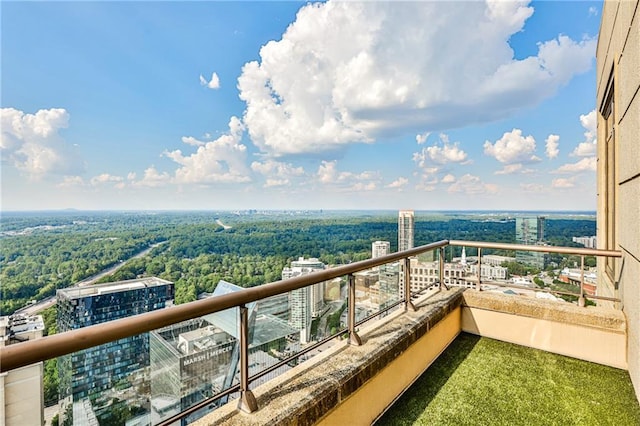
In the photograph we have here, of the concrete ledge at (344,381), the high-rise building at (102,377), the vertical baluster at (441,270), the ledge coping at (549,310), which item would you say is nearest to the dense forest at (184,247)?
the vertical baluster at (441,270)

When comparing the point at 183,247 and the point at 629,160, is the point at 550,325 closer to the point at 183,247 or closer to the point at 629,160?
the point at 629,160

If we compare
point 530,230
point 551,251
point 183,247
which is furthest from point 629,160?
point 183,247

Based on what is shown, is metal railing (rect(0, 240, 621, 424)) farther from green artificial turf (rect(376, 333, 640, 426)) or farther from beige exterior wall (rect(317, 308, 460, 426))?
green artificial turf (rect(376, 333, 640, 426))

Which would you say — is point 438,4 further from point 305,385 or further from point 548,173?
point 548,173

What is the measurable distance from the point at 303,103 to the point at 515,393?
65.5 feet

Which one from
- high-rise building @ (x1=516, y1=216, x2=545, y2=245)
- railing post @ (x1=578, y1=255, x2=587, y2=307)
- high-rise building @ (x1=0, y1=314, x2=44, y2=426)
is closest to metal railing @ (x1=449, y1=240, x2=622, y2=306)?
railing post @ (x1=578, y1=255, x2=587, y2=307)

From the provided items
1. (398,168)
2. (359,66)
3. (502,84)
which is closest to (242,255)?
(359,66)

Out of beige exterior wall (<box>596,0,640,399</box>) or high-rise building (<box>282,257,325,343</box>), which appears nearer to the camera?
high-rise building (<box>282,257,325,343</box>)

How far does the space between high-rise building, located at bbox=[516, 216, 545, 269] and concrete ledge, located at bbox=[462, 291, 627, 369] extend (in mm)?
479

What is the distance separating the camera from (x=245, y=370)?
1525mm

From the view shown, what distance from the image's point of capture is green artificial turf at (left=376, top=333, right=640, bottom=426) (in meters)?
2.20

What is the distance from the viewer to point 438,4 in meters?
8.17

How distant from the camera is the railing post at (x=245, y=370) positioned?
146cm

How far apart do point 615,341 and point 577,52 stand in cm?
972
